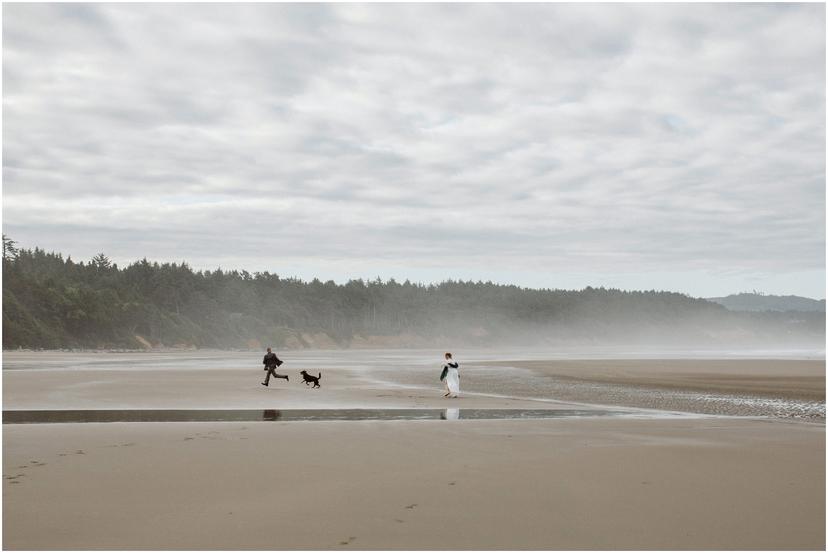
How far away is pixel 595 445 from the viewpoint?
12.7 meters

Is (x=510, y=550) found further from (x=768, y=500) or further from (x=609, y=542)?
(x=768, y=500)

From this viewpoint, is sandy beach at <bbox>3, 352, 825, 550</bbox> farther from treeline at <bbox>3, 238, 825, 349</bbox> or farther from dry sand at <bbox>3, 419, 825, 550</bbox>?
treeline at <bbox>3, 238, 825, 349</bbox>

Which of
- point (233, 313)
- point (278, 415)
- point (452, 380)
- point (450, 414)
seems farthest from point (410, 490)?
point (233, 313)

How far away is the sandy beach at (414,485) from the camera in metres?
7.08

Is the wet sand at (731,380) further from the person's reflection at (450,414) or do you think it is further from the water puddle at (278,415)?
the person's reflection at (450,414)

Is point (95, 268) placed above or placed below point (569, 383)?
above

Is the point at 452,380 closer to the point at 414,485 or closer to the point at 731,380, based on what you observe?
the point at 414,485

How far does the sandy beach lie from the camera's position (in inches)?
279

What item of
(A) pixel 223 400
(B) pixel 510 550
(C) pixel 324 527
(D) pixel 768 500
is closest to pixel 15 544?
(C) pixel 324 527

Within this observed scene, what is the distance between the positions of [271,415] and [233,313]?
123 meters

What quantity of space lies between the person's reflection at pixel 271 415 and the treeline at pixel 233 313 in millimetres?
72707

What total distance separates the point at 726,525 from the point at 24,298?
3926 inches

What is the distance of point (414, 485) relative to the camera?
30.2 feet

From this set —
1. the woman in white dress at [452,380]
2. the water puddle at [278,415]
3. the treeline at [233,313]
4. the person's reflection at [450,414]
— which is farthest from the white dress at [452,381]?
the treeline at [233,313]
